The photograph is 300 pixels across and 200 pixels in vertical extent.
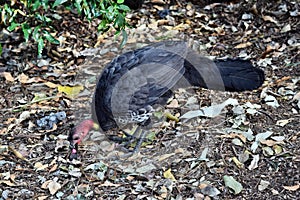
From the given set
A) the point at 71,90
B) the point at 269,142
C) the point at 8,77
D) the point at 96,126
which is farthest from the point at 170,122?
the point at 8,77

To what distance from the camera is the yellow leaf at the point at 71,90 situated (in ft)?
18.1

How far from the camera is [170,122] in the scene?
5.08 metres

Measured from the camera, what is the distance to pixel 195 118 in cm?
506

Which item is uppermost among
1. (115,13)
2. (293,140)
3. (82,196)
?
(115,13)

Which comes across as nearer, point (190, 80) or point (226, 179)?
point (226, 179)

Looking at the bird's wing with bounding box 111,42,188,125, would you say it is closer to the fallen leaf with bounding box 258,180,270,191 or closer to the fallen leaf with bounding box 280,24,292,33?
the fallen leaf with bounding box 258,180,270,191

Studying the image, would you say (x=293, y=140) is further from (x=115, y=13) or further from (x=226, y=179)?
(x=115, y=13)

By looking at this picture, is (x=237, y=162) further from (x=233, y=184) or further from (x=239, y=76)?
(x=239, y=76)

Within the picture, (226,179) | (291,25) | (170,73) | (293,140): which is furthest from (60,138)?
(291,25)

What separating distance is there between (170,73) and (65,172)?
4.15 ft

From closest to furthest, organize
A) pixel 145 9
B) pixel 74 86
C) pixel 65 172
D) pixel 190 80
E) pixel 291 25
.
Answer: pixel 65 172 → pixel 190 80 → pixel 74 86 → pixel 291 25 → pixel 145 9

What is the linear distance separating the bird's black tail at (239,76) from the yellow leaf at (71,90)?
59.7 inches

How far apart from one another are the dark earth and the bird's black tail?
300 mm

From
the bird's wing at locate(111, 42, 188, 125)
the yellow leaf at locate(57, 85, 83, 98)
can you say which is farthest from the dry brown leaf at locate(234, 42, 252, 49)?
the yellow leaf at locate(57, 85, 83, 98)
